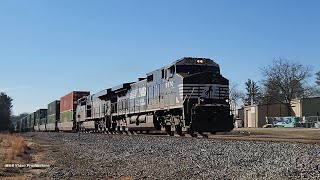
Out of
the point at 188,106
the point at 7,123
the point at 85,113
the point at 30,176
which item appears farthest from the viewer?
the point at 7,123

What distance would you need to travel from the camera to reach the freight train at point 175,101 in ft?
65.9

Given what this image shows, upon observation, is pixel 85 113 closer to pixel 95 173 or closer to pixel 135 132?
pixel 135 132

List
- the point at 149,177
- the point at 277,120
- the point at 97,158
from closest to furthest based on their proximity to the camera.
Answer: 1. the point at 149,177
2. the point at 97,158
3. the point at 277,120

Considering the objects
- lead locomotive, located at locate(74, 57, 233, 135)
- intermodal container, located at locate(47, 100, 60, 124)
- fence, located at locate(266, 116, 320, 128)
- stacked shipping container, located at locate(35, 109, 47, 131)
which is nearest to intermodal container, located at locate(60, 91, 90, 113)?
intermodal container, located at locate(47, 100, 60, 124)

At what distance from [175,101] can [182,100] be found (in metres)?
1.04

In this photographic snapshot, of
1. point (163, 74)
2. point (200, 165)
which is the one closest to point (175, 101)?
point (163, 74)

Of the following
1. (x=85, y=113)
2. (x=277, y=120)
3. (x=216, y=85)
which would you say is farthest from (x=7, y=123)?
(x=216, y=85)

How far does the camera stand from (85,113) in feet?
138

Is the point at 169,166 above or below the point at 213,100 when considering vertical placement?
below

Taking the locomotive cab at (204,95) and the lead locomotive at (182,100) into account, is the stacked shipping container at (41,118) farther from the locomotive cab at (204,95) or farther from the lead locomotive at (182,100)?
the locomotive cab at (204,95)

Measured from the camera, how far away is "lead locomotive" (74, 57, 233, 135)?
20062 mm

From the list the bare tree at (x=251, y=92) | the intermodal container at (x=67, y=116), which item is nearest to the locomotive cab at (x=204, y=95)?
the intermodal container at (x=67, y=116)

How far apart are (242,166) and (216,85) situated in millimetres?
12192

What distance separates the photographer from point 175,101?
21781 mm
